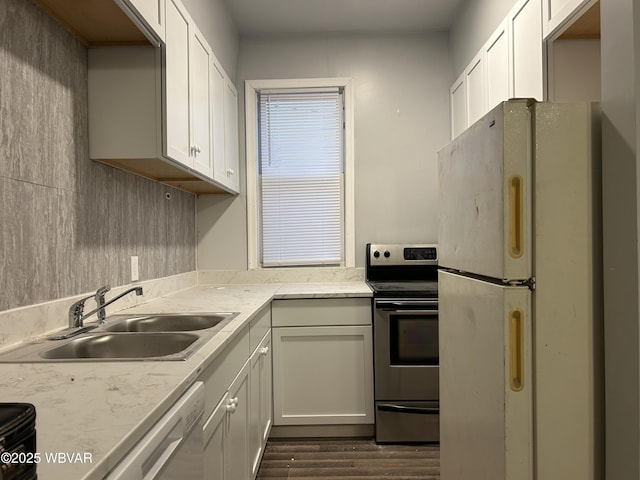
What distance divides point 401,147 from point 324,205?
0.73 m

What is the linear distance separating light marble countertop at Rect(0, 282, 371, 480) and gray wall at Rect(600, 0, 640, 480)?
102cm

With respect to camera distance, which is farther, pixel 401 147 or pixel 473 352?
pixel 401 147

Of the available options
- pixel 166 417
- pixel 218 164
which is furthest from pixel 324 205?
pixel 166 417

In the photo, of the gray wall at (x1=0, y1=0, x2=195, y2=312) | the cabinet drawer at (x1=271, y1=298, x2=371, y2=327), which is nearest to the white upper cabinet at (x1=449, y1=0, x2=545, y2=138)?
the cabinet drawer at (x1=271, y1=298, x2=371, y2=327)

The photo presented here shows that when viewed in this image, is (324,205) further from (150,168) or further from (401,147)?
(150,168)

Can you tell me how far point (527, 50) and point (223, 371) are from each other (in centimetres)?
177

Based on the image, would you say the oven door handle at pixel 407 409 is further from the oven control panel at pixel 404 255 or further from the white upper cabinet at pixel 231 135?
the white upper cabinet at pixel 231 135

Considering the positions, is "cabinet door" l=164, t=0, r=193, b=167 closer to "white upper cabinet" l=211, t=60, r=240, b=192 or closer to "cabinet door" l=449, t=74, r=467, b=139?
"white upper cabinet" l=211, t=60, r=240, b=192

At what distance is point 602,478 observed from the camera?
3.52 ft

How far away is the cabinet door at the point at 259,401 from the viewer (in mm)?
1875

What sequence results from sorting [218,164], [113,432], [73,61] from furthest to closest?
[218,164] < [73,61] < [113,432]

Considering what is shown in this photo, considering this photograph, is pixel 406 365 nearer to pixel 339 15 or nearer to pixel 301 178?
pixel 301 178

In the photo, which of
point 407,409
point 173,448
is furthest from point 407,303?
point 173,448

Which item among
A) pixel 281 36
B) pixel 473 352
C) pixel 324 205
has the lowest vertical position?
pixel 473 352
